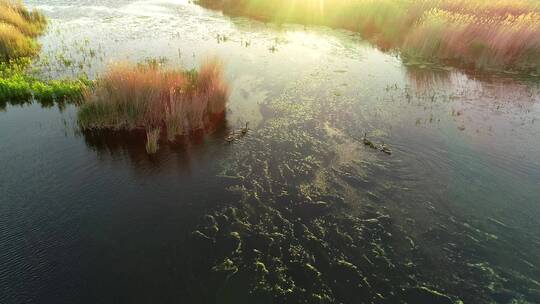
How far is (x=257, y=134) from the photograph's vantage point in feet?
40.8

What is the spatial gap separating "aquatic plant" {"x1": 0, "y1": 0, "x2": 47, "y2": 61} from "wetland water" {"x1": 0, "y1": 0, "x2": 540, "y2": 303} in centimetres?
364

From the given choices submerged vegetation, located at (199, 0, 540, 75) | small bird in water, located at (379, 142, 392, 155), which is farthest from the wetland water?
submerged vegetation, located at (199, 0, 540, 75)

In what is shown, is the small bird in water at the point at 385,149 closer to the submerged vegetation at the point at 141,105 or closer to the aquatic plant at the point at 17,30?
the submerged vegetation at the point at 141,105

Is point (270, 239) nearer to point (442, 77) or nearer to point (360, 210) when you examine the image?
point (360, 210)

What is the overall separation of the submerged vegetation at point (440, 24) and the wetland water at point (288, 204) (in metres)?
5.78

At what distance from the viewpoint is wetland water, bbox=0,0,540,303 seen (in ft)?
22.5

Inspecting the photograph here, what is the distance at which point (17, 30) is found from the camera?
2031 centimetres

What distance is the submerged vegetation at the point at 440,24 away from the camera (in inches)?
813

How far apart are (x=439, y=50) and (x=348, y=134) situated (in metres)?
13.7

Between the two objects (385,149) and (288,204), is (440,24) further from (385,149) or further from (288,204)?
(288,204)

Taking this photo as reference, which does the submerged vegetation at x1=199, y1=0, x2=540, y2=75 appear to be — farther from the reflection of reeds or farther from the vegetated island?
the vegetated island

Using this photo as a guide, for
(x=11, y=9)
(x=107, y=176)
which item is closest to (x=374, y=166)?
(x=107, y=176)

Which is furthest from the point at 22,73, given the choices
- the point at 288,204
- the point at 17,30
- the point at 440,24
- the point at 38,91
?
the point at 440,24

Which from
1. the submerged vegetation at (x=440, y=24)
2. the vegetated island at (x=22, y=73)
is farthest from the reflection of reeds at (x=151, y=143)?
the submerged vegetation at (x=440, y=24)
